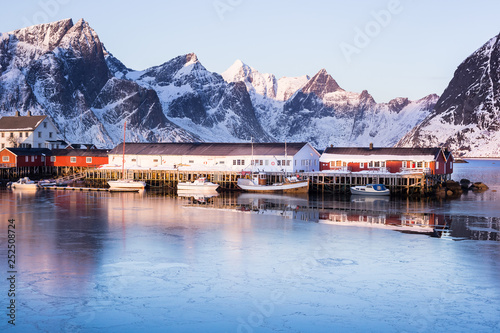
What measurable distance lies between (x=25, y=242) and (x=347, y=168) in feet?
199

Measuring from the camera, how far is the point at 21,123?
422 ft

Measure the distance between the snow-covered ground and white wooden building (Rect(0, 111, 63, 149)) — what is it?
283ft

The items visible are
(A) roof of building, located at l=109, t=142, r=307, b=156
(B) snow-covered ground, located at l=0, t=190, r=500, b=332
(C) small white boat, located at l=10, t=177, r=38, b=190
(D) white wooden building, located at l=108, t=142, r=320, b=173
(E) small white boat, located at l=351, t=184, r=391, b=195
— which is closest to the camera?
(B) snow-covered ground, located at l=0, t=190, r=500, b=332

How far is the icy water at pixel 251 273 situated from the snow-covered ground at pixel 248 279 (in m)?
0.08

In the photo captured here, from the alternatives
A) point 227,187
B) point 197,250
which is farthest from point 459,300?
point 227,187

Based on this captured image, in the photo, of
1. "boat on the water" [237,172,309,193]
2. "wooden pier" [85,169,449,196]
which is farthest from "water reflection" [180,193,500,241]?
"wooden pier" [85,169,449,196]

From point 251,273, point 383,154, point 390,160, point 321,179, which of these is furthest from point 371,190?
point 251,273

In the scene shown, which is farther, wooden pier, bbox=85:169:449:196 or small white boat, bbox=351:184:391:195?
wooden pier, bbox=85:169:449:196

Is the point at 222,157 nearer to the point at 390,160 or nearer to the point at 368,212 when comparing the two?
the point at 390,160

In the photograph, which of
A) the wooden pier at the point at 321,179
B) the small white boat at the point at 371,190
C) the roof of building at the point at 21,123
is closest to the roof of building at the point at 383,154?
A: the wooden pier at the point at 321,179

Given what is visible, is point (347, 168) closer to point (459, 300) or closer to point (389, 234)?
point (389, 234)

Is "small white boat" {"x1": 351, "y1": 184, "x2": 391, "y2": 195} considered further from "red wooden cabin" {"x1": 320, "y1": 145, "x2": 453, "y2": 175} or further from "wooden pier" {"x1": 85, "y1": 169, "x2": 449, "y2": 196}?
"red wooden cabin" {"x1": 320, "y1": 145, "x2": 453, "y2": 175}

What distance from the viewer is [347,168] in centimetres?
8912

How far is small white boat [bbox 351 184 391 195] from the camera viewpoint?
75.7m
